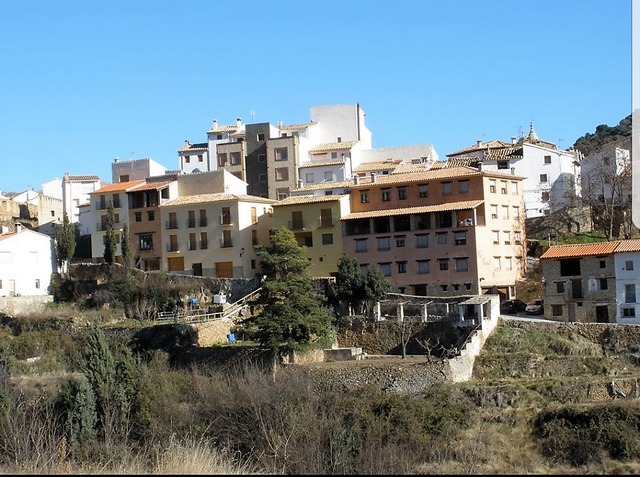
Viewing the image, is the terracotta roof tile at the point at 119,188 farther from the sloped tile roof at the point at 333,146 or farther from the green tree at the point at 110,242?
the sloped tile roof at the point at 333,146

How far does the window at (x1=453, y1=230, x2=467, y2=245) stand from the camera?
45.5 m

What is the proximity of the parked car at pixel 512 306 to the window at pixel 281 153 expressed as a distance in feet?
66.0

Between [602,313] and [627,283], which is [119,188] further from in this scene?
[627,283]

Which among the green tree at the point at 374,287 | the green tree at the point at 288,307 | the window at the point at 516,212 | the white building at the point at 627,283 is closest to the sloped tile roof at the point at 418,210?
the window at the point at 516,212

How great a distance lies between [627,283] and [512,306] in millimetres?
5970

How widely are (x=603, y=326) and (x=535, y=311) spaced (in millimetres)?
4620

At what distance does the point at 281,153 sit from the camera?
60.6m

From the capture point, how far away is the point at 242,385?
3544cm

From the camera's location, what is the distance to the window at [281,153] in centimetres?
6050

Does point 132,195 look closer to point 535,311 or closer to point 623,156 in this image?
point 535,311

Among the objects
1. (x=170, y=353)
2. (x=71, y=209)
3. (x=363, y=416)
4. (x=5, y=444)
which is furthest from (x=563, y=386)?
(x=71, y=209)

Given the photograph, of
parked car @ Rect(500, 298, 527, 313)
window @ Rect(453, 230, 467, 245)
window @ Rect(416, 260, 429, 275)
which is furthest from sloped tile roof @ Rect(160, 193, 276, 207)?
parked car @ Rect(500, 298, 527, 313)

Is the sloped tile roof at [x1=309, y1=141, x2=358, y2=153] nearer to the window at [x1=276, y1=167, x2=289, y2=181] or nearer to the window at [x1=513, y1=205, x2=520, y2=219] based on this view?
the window at [x1=276, y1=167, x2=289, y2=181]

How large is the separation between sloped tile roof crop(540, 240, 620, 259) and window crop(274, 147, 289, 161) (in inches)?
862
